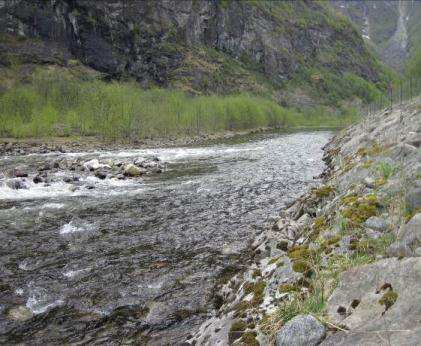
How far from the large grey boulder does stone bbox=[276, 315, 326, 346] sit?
21 centimetres

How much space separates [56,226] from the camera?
22.8m

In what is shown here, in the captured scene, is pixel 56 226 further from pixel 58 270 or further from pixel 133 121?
pixel 133 121

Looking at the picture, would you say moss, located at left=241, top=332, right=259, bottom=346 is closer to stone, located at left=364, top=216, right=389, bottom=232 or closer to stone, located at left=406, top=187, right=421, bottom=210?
stone, located at left=364, top=216, right=389, bottom=232

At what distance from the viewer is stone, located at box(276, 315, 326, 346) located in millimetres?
7297

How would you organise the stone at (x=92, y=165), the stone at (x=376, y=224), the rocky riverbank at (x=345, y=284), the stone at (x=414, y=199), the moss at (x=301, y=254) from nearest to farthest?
the rocky riverbank at (x=345, y=284)
the stone at (x=414, y=199)
the stone at (x=376, y=224)
the moss at (x=301, y=254)
the stone at (x=92, y=165)

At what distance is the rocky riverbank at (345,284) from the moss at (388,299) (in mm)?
15

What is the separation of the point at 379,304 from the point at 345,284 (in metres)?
1.20

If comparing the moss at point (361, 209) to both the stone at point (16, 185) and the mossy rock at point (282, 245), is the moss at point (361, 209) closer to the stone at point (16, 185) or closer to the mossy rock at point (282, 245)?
the mossy rock at point (282, 245)

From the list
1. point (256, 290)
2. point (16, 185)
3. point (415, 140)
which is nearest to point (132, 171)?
point (16, 185)

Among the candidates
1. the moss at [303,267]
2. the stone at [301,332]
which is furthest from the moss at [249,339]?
the moss at [303,267]

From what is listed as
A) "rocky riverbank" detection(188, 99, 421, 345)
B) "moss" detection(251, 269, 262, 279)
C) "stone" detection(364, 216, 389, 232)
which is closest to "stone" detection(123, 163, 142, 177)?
"rocky riverbank" detection(188, 99, 421, 345)

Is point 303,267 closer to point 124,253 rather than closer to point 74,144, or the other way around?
point 124,253

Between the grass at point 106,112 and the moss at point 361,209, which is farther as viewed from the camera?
the grass at point 106,112

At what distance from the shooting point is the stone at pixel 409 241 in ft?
26.0
